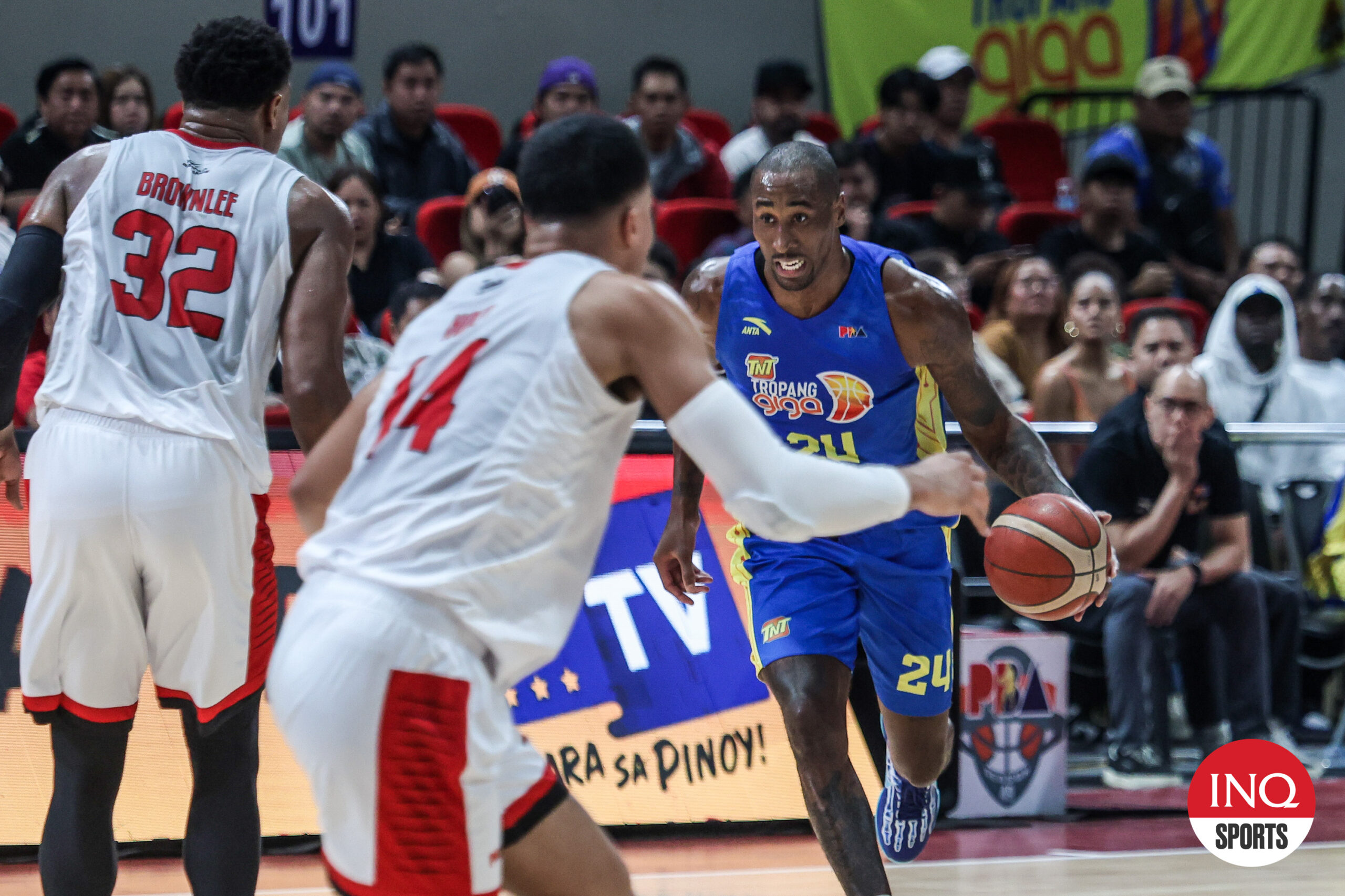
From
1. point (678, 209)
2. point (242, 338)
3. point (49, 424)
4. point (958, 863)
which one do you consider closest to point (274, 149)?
point (242, 338)

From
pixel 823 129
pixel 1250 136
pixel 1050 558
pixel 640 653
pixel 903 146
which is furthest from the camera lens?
pixel 1250 136

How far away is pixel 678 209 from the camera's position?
855 centimetres

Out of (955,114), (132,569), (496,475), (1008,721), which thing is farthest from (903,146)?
(496,475)

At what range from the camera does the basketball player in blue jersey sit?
4.01 meters

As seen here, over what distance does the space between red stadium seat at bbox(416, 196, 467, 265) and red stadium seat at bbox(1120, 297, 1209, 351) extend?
374 cm

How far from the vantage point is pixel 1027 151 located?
1126 cm

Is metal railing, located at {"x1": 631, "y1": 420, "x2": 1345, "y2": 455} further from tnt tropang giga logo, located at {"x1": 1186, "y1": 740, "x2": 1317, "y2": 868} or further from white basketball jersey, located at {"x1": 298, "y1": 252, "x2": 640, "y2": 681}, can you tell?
white basketball jersey, located at {"x1": 298, "y1": 252, "x2": 640, "y2": 681}

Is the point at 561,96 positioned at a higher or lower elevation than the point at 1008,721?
higher

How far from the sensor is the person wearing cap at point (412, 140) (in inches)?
332

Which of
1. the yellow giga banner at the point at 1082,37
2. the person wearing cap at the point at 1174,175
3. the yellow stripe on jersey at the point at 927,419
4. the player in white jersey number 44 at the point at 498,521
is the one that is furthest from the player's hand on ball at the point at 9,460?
the yellow giga banner at the point at 1082,37

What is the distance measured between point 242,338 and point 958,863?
124 inches

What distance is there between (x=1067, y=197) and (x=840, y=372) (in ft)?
23.6

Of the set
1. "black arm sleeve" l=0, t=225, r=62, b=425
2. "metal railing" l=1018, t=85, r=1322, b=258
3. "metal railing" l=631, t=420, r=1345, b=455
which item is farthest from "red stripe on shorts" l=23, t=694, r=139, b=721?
"metal railing" l=1018, t=85, r=1322, b=258

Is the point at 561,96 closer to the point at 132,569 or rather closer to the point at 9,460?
the point at 9,460
